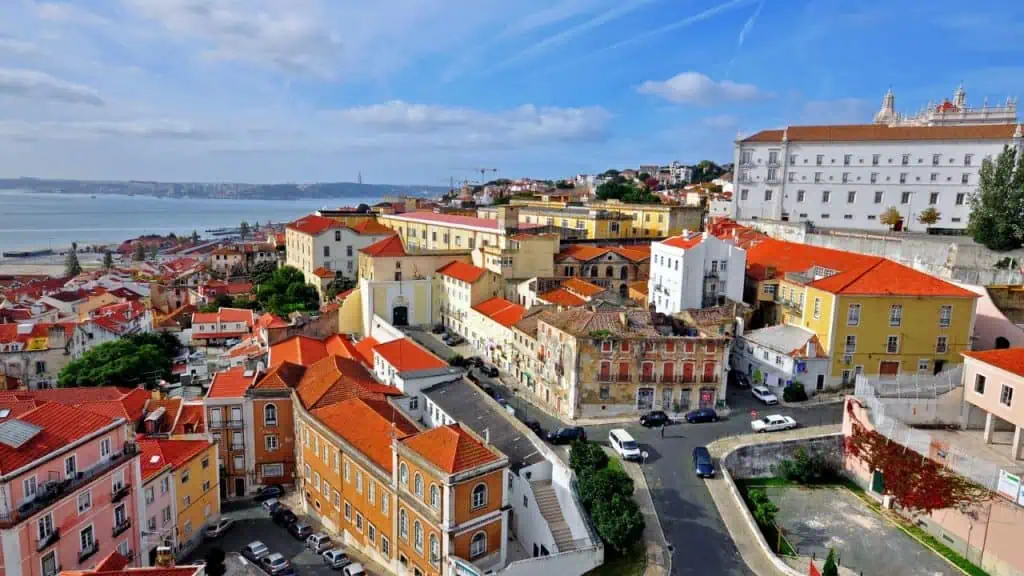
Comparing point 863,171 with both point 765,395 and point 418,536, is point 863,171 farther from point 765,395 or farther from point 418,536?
point 418,536

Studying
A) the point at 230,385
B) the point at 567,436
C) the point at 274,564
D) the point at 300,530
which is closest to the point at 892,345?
the point at 567,436

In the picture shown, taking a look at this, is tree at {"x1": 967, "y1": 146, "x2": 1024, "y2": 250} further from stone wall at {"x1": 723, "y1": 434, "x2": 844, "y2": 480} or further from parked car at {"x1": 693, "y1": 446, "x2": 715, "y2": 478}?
parked car at {"x1": 693, "y1": 446, "x2": 715, "y2": 478}

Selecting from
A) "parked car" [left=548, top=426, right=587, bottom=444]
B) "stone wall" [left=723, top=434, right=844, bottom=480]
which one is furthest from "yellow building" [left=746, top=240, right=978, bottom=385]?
"parked car" [left=548, top=426, right=587, bottom=444]

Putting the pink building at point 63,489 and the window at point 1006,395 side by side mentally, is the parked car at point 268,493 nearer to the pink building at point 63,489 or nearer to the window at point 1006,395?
the pink building at point 63,489

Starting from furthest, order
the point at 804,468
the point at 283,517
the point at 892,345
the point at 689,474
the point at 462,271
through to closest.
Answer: the point at 462,271
the point at 892,345
the point at 804,468
the point at 283,517
the point at 689,474

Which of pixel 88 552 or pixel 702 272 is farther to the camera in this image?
pixel 702 272

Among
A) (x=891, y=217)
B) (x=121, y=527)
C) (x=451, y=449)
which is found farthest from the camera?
(x=891, y=217)
